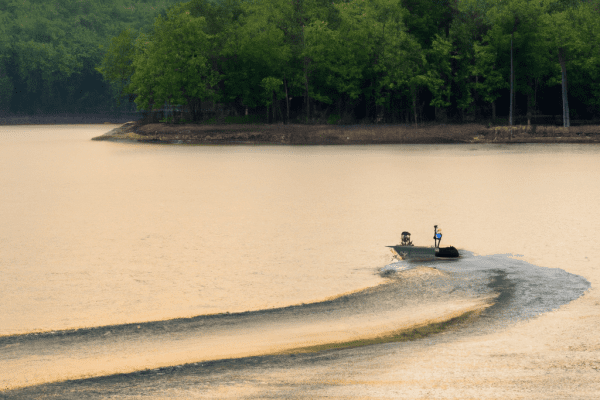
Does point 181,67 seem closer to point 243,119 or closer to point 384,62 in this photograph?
point 243,119

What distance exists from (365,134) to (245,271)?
220 feet

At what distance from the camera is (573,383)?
9.04m

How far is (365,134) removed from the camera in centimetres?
8219

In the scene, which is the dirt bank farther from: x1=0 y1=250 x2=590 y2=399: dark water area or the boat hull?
x1=0 y1=250 x2=590 y2=399: dark water area

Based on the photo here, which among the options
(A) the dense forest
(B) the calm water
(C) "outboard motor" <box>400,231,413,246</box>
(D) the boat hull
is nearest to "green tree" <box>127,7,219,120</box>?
(A) the dense forest

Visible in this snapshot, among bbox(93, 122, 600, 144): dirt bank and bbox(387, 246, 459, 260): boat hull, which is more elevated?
bbox(93, 122, 600, 144): dirt bank

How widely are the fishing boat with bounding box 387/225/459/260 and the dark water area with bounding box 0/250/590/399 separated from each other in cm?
35

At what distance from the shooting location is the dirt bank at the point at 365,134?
251ft

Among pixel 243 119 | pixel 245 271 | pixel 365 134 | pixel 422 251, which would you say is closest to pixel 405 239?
pixel 422 251

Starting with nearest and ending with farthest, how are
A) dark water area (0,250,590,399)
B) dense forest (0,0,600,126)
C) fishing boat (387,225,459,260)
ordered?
dark water area (0,250,590,399) < fishing boat (387,225,459,260) < dense forest (0,0,600,126)

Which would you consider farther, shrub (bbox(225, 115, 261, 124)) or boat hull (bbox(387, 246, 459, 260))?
shrub (bbox(225, 115, 261, 124))

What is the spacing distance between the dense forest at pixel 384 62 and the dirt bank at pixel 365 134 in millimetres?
5376

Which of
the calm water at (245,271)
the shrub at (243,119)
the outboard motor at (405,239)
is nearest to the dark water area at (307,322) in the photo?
the calm water at (245,271)

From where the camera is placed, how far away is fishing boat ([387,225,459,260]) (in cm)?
1731
